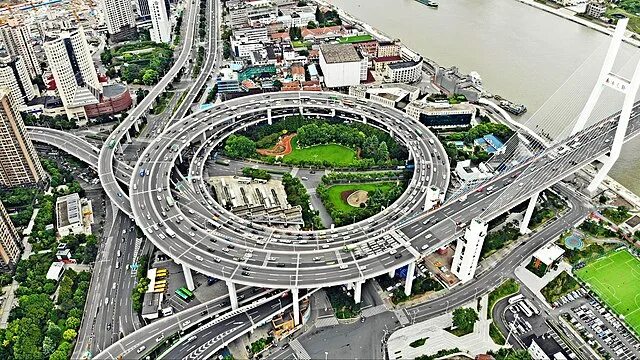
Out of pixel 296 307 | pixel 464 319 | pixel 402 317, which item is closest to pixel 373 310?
pixel 402 317

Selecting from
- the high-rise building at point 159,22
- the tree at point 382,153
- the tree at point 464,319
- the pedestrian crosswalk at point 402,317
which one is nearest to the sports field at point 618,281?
the tree at point 464,319

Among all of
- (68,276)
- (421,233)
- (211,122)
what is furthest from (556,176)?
(68,276)

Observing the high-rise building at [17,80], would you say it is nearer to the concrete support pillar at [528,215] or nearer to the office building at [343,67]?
the office building at [343,67]

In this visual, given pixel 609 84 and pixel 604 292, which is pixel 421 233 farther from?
pixel 609 84

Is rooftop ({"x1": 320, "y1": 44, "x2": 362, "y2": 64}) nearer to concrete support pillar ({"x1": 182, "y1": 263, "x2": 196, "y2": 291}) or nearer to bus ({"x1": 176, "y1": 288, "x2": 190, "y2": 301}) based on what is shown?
concrete support pillar ({"x1": 182, "y1": 263, "x2": 196, "y2": 291})

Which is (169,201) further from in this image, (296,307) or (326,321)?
(326,321)

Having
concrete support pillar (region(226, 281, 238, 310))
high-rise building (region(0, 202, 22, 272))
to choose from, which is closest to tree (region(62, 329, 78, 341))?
high-rise building (region(0, 202, 22, 272))
